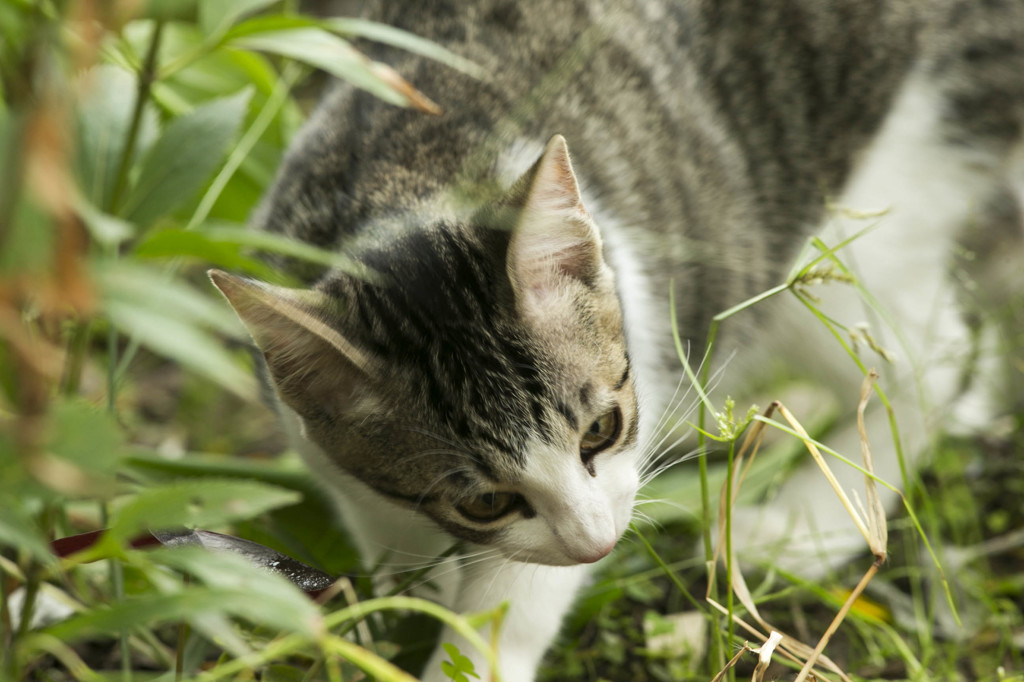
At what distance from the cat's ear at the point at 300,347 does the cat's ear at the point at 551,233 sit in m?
0.30

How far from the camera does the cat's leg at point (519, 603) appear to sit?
1.61 meters

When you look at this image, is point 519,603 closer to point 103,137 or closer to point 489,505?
point 489,505

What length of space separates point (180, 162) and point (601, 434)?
2.60 ft

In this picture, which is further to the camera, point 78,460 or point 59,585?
point 59,585

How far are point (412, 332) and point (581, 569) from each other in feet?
1.94

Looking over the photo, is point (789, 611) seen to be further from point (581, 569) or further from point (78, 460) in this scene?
point (78, 460)

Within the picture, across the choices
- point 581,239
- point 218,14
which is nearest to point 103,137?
point 218,14

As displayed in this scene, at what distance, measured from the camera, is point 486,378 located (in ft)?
4.80

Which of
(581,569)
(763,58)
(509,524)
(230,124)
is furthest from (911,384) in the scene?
(230,124)

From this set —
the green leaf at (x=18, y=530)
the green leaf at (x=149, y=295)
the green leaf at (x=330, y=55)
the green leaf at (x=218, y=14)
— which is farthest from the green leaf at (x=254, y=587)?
the green leaf at (x=218, y=14)

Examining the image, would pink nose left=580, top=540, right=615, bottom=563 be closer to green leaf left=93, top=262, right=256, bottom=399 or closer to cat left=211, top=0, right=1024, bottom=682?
cat left=211, top=0, right=1024, bottom=682

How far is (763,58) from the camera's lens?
90.6 inches

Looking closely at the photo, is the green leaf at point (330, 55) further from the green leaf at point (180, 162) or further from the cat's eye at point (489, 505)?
the cat's eye at point (489, 505)

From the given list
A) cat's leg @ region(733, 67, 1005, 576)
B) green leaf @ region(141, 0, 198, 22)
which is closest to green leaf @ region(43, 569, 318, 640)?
green leaf @ region(141, 0, 198, 22)
